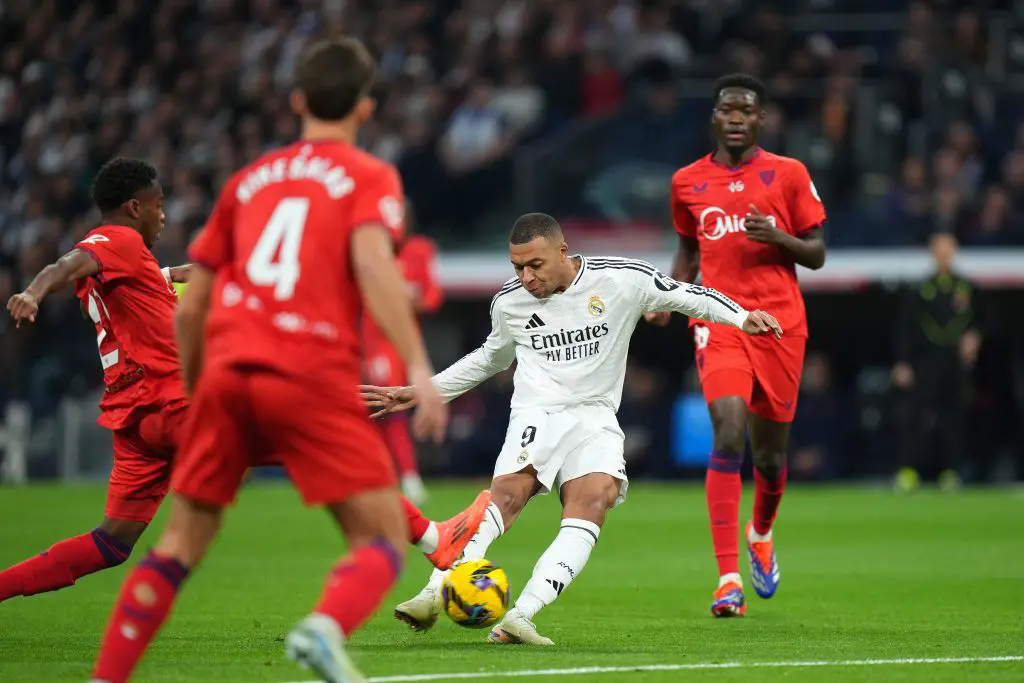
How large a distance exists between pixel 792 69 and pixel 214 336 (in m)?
18.2

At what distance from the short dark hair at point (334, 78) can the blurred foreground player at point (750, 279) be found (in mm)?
4207

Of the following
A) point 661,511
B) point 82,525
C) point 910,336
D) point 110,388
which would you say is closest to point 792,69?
point 910,336

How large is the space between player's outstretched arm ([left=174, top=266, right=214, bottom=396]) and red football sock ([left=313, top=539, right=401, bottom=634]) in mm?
938

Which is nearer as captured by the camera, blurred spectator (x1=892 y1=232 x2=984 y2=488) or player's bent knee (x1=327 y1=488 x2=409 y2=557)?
player's bent knee (x1=327 y1=488 x2=409 y2=557)

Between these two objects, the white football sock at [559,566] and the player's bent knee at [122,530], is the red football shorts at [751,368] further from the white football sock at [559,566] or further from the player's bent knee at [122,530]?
the player's bent knee at [122,530]

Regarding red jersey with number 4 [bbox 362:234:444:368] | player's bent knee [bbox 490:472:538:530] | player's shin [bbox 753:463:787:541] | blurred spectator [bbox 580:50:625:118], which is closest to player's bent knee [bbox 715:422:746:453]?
player's shin [bbox 753:463:787:541]

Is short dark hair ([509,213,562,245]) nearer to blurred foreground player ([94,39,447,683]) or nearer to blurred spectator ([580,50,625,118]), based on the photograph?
blurred foreground player ([94,39,447,683])

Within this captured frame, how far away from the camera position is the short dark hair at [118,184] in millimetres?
8000

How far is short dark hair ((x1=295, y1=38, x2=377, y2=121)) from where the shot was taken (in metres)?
5.45

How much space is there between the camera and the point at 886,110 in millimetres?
21656

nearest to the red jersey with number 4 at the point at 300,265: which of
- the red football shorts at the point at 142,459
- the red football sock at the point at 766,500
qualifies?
the red football shorts at the point at 142,459

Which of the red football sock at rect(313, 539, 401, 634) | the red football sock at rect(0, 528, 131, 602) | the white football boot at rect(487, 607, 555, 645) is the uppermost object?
the red football sock at rect(313, 539, 401, 634)

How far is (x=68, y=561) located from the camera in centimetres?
778

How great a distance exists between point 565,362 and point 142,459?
2107mm
